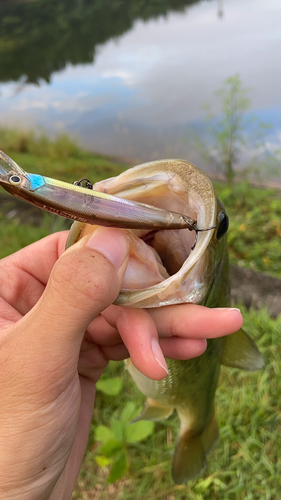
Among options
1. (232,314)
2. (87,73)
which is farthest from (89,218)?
Answer: (87,73)


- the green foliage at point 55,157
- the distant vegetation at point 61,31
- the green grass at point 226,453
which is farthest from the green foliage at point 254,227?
the distant vegetation at point 61,31

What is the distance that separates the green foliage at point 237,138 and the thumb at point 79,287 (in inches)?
213

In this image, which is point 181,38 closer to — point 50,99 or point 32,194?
point 50,99

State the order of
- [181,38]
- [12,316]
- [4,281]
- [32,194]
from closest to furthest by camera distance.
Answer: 1. [32,194]
2. [12,316]
3. [4,281]
4. [181,38]

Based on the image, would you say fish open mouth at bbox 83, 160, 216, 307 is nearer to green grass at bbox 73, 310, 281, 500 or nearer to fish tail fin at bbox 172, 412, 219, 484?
fish tail fin at bbox 172, 412, 219, 484

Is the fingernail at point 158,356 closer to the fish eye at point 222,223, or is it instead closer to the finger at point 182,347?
the finger at point 182,347

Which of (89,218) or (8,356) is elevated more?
(89,218)

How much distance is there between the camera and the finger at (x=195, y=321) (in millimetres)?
1112

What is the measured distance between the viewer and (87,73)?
13.5 m

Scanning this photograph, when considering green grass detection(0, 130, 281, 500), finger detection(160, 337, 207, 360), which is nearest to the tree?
green grass detection(0, 130, 281, 500)

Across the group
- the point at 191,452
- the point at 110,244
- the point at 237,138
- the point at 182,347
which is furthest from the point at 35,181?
the point at 237,138

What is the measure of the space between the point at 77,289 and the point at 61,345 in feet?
0.69

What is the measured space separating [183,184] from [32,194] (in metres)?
0.50

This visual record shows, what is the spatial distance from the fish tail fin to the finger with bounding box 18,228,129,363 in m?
1.47
